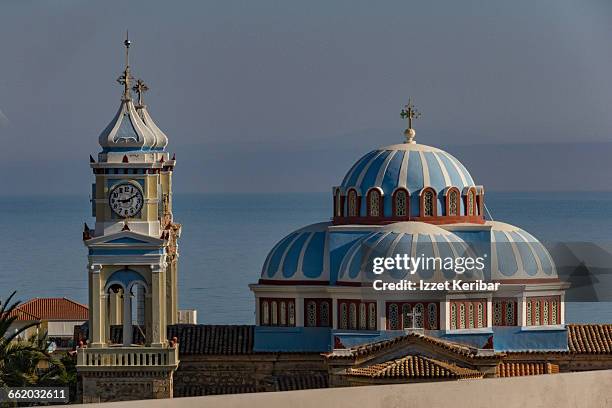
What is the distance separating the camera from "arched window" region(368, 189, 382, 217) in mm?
28422

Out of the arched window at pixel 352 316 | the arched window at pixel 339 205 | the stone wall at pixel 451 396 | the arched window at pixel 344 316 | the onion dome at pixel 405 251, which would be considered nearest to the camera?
the stone wall at pixel 451 396

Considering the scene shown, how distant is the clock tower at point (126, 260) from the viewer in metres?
26.2

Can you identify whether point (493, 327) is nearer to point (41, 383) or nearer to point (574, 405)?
point (41, 383)

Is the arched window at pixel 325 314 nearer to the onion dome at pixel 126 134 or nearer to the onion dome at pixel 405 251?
the onion dome at pixel 405 251

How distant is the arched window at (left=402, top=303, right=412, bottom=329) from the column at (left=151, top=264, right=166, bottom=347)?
9.56 ft

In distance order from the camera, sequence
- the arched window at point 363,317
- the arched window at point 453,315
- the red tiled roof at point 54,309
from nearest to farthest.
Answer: the arched window at point 453,315 → the arched window at point 363,317 → the red tiled roof at point 54,309

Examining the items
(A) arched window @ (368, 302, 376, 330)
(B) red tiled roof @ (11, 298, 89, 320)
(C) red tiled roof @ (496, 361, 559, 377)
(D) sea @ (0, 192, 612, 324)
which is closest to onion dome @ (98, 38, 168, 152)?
(D) sea @ (0, 192, 612, 324)

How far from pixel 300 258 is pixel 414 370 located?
126 inches

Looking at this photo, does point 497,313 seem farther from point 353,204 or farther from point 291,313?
point 291,313

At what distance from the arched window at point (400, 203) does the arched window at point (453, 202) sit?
1.80 ft

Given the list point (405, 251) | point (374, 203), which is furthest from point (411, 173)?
point (405, 251)

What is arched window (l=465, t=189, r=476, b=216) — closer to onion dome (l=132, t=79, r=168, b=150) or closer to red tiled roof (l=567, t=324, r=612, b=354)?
red tiled roof (l=567, t=324, r=612, b=354)

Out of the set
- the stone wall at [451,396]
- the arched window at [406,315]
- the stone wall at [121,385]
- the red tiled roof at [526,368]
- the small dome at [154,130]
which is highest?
the small dome at [154,130]

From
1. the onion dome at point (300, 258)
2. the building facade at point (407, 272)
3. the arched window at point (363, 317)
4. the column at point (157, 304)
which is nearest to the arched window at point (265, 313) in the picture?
the building facade at point (407, 272)
